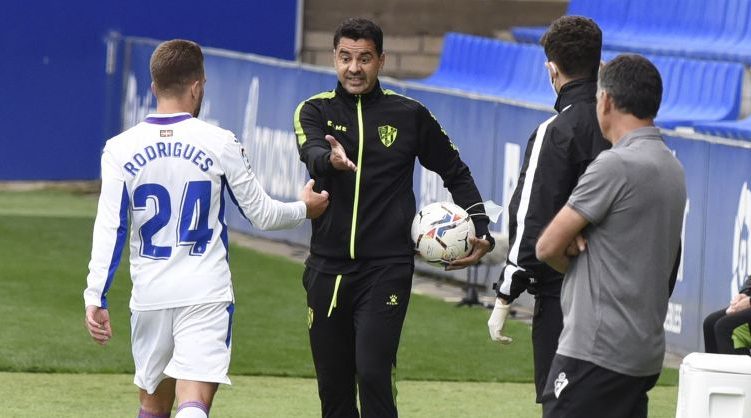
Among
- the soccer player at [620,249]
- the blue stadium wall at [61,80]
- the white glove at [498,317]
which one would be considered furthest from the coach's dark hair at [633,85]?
the blue stadium wall at [61,80]

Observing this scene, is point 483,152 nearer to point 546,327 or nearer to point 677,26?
point 677,26

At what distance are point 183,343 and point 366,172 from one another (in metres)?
1.21

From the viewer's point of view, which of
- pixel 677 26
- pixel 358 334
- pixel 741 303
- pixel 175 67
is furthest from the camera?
pixel 677 26

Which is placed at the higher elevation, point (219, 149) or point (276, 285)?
point (219, 149)

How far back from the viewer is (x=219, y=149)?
621cm

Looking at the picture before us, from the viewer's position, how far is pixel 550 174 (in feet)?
19.9

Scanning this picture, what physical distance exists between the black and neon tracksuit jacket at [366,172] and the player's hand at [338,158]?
0.10 metres

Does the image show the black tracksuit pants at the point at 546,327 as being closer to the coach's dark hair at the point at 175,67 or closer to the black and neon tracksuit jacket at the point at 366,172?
the black and neon tracksuit jacket at the point at 366,172

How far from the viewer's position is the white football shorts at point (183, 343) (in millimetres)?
6195

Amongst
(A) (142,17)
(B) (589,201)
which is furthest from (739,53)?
(B) (589,201)

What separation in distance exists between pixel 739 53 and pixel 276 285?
6278 millimetres

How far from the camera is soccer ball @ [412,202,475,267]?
696 centimetres

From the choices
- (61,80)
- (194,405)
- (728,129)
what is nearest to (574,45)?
→ (194,405)

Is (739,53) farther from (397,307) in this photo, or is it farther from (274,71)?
(397,307)
